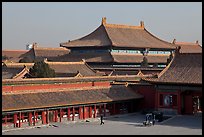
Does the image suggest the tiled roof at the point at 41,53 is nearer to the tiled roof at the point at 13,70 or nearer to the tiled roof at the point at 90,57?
the tiled roof at the point at 90,57

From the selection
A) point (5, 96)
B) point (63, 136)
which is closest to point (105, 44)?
point (5, 96)

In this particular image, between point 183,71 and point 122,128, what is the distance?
791 centimetres

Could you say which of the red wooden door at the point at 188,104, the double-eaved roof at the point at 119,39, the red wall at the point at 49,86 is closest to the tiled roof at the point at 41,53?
the double-eaved roof at the point at 119,39

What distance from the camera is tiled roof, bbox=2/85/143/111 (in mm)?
25859

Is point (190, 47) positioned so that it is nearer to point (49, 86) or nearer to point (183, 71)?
point (183, 71)

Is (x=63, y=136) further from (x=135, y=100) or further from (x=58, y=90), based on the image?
(x=135, y=100)

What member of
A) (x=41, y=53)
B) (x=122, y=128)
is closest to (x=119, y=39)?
(x=41, y=53)

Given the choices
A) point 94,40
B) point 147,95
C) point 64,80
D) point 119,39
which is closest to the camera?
point 64,80

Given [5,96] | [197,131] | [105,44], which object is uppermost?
[105,44]

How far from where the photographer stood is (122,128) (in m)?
→ 25.1

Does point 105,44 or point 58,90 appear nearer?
point 58,90

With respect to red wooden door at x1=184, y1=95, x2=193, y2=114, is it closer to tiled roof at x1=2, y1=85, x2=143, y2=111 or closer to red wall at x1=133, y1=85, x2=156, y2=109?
red wall at x1=133, y1=85, x2=156, y2=109

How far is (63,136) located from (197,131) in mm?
7473

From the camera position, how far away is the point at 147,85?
32.4 meters
